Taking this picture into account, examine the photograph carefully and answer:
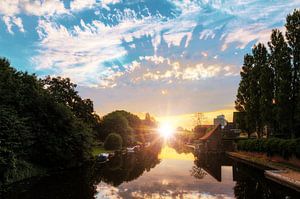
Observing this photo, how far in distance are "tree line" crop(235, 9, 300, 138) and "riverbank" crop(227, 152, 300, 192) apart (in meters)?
5.33

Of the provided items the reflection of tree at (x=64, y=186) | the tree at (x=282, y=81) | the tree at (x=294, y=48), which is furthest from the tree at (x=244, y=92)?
the reflection of tree at (x=64, y=186)

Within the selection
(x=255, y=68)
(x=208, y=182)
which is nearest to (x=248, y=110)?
(x=255, y=68)

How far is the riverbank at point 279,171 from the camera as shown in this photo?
29164mm

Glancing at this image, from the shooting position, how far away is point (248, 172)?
4172 cm

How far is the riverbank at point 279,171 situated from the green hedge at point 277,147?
122cm

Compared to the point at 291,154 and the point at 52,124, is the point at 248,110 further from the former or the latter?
the point at 52,124

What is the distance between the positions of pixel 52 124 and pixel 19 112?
5.75 m

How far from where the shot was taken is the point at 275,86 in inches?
2046

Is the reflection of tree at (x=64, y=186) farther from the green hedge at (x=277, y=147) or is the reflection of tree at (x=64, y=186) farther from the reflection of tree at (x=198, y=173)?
the green hedge at (x=277, y=147)

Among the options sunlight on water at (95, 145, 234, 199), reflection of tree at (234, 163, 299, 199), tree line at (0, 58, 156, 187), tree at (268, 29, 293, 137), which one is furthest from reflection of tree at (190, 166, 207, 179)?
tree line at (0, 58, 156, 187)

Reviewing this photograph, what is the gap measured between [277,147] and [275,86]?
36.8ft

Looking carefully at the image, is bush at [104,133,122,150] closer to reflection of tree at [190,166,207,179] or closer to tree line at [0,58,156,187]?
tree line at [0,58,156,187]

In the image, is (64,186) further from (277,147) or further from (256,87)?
(256,87)

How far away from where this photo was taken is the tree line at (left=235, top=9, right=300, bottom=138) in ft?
147
